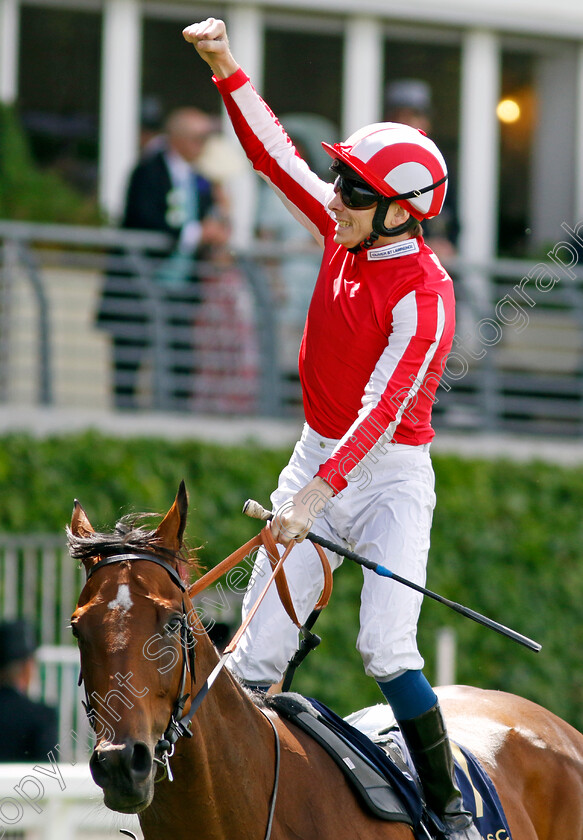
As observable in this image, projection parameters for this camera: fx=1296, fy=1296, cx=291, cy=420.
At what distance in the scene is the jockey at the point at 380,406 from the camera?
11.9ft

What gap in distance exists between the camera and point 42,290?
8.38 m

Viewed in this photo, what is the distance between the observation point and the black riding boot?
12.2 ft

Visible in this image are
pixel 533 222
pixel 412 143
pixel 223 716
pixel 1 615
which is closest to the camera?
pixel 223 716

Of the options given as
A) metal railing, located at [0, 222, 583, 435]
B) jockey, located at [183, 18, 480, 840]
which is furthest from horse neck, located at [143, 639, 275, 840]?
metal railing, located at [0, 222, 583, 435]

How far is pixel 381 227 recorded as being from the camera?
3.72 meters

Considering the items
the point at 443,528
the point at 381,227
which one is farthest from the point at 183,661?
the point at 443,528

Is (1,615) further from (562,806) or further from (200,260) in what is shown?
(562,806)

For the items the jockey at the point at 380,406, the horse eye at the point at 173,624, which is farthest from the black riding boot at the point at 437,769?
the horse eye at the point at 173,624

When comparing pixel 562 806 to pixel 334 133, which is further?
pixel 334 133

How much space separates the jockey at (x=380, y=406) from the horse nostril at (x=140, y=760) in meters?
0.86

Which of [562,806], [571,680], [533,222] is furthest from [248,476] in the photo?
[533,222]

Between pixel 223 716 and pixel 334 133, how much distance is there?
9.63m

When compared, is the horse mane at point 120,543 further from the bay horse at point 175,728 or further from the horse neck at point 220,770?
the horse neck at point 220,770

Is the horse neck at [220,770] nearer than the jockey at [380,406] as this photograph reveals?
Yes
